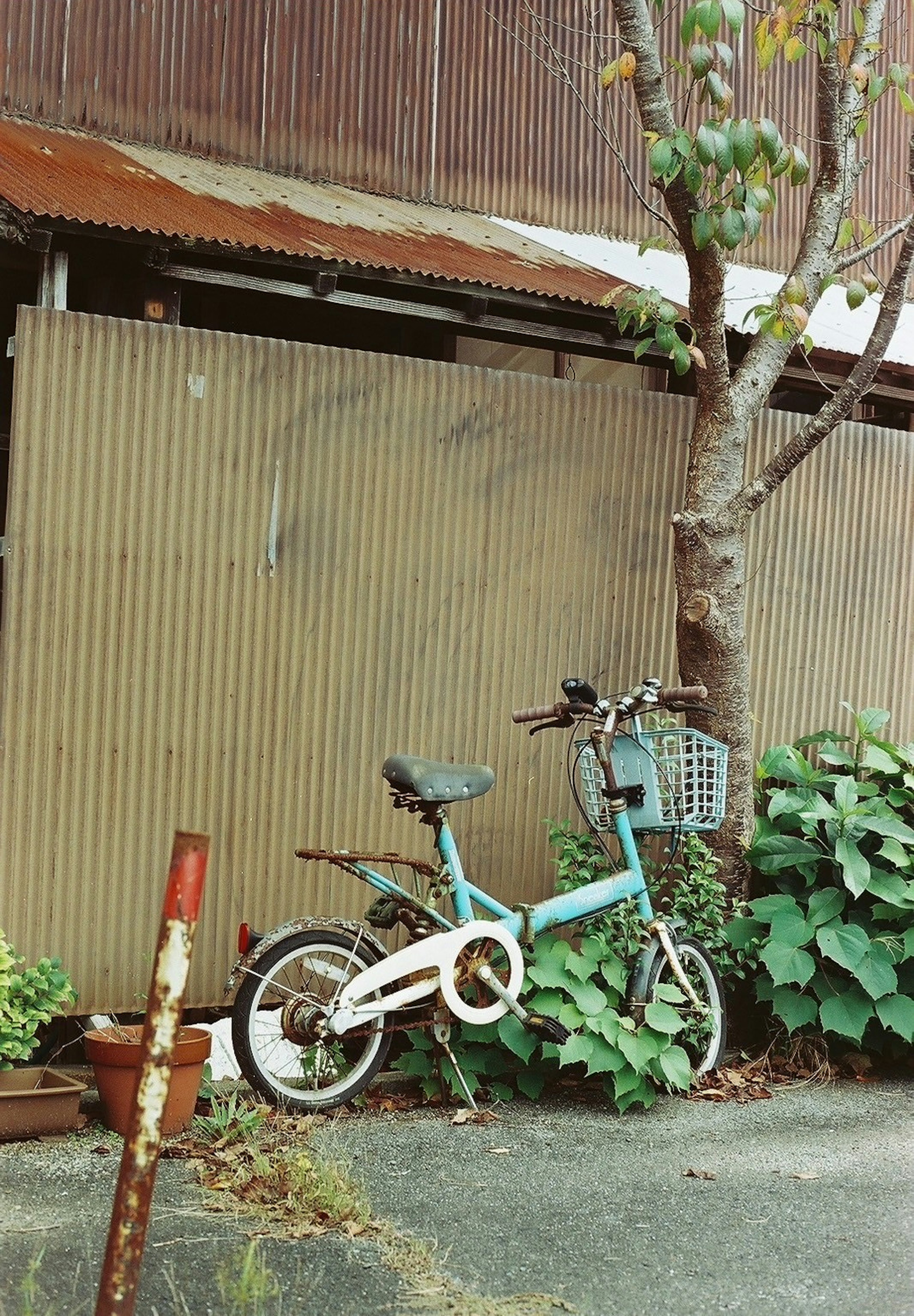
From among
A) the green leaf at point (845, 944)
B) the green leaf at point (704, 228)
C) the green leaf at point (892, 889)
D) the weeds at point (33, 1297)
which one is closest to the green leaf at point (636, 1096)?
the green leaf at point (845, 944)

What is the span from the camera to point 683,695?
20.7ft

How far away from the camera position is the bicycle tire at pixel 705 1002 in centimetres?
647

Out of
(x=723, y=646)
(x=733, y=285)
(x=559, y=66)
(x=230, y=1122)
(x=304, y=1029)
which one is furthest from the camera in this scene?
(x=733, y=285)

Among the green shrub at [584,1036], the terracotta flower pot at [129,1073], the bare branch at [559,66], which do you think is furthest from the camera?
the bare branch at [559,66]

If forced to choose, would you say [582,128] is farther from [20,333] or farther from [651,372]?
[20,333]

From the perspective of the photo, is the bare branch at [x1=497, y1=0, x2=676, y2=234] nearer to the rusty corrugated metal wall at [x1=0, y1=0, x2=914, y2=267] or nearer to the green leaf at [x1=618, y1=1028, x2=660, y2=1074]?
the rusty corrugated metal wall at [x1=0, y1=0, x2=914, y2=267]

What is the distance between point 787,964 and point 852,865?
0.56 m

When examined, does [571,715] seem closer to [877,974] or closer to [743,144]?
[877,974]

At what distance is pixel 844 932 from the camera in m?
6.66

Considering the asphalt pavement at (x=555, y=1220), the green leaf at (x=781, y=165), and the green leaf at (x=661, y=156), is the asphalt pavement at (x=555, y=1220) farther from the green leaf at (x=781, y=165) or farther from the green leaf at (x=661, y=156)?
the green leaf at (x=781, y=165)

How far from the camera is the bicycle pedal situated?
598 cm

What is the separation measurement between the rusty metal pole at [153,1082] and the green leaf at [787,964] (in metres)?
4.15

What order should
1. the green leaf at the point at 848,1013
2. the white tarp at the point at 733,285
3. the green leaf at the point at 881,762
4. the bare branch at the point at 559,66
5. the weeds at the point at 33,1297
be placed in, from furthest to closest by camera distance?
the bare branch at the point at 559,66 → the white tarp at the point at 733,285 → the green leaf at the point at 881,762 → the green leaf at the point at 848,1013 → the weeds at the point at 33,1297

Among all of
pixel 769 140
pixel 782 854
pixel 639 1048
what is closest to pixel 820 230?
pixel 769 140
